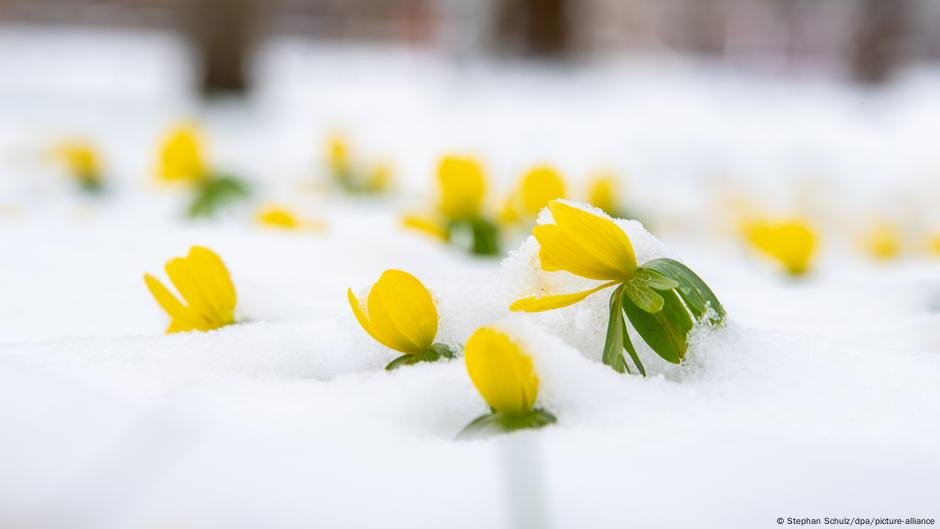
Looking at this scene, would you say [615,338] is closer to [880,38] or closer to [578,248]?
[578,248]

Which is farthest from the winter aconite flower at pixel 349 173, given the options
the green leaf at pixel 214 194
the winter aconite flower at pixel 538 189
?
the winter aconite flower at pixel 538 189

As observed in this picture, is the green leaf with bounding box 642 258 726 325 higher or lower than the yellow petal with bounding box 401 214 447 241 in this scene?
higher

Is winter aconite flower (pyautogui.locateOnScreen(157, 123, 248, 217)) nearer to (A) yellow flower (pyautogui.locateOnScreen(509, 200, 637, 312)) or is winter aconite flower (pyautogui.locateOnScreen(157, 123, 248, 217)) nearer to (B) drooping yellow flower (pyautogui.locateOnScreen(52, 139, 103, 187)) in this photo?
(B) drooping yellow flower (pyautogui.locateOnScreen(52, 139, 103, 187))

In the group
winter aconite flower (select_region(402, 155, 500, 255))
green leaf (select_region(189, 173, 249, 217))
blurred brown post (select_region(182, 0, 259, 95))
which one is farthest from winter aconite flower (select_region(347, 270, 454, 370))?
blurred brown post (select_region(182, 0, 259, 95))

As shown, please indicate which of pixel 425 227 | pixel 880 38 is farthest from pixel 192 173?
pixel 880 38

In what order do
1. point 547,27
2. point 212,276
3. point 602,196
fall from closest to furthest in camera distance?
point 212,276 < point 602,196 < point 547,27

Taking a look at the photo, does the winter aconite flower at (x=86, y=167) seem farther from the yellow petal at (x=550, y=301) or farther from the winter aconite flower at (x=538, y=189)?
the yellow petal at (x=550, y=301)
